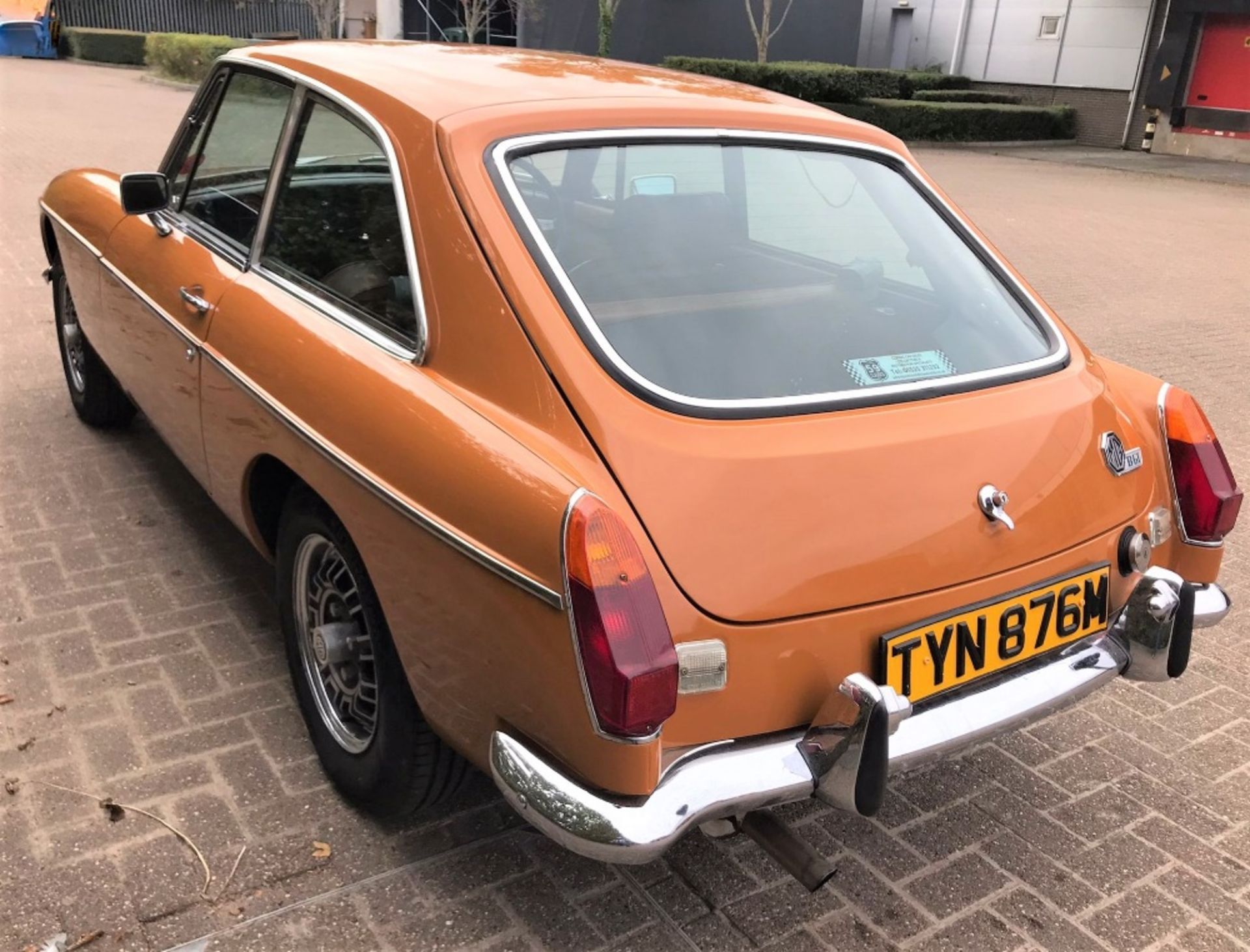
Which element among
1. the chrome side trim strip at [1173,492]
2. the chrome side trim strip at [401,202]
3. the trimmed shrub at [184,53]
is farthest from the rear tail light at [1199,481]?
the trimmed shrub at [184,53]

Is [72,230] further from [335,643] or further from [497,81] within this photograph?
[335,643]

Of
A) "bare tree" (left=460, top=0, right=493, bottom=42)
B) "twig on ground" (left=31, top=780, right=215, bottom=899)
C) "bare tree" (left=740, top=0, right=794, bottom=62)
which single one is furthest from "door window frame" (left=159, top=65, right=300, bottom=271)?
"bare tree" (left=460, top=0, right=493, bottom=42)

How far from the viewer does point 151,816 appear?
2.61 metres

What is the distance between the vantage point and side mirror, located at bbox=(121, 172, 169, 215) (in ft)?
11.4

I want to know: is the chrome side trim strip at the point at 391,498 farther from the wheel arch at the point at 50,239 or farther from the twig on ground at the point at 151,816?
the wheel arch at the point at 50,239

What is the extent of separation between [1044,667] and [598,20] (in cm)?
2591

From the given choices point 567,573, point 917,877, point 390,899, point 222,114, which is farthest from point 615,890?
point 222,114

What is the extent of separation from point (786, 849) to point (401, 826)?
39.4 inches

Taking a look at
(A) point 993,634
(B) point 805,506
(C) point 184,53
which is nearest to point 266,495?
(B) point 805,506

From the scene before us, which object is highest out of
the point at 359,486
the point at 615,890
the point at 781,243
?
the point at 781,243

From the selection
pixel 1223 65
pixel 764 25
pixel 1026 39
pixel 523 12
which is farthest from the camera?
pixel 523 12

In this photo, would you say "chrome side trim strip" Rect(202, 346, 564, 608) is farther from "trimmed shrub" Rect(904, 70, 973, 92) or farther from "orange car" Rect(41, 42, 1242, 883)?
"trimmed shrub" Rect(904, 70, 973, 92)

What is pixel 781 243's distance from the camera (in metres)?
3.00

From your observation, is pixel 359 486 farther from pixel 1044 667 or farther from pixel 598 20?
pixel 598 20
